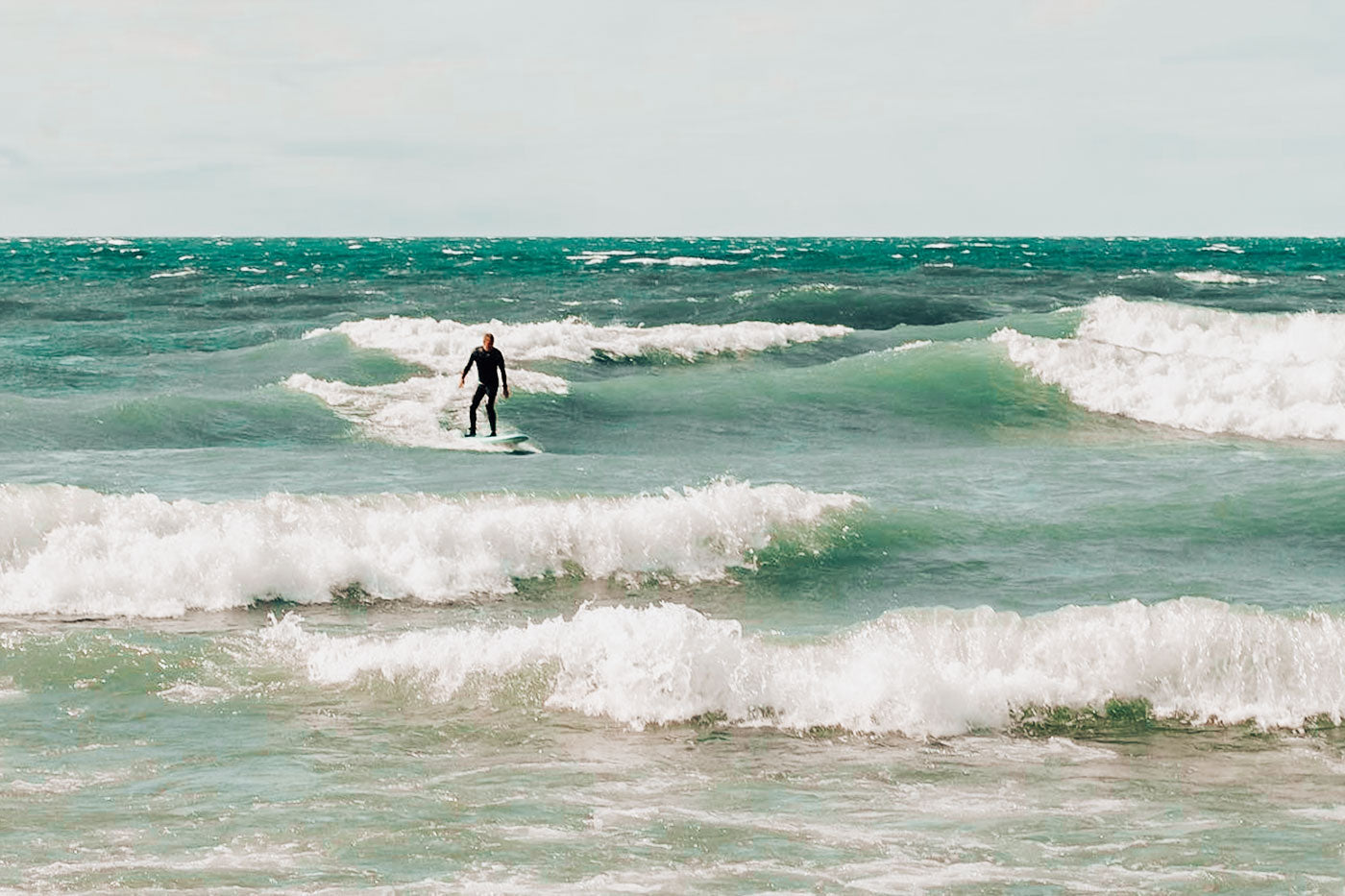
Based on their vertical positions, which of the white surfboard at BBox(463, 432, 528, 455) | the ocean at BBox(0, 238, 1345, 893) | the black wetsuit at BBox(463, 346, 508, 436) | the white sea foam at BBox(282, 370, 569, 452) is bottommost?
the ocean at BBox(0, 238, 1345, 893)

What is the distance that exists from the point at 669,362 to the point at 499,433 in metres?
12.1

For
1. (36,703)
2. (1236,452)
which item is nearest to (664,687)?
(36,703)

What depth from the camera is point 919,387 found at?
2986 cm

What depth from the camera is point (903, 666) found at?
10.5 metres

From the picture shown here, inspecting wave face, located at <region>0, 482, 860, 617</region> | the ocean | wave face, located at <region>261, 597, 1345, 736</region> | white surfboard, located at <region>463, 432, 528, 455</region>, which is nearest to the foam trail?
the ocean

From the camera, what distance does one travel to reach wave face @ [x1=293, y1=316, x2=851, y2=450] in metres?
25.4

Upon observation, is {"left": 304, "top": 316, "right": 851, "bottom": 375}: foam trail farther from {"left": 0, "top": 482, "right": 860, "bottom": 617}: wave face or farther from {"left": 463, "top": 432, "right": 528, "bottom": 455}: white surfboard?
{"left": 0, "top": 482, "right": 860, "bottom": 617}: wave face

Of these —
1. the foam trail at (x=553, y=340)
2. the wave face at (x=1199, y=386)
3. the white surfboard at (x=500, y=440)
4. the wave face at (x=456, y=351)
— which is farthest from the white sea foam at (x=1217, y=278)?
the white surfboard at (x=500, y=440)

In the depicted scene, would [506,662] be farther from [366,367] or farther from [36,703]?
[366,367]

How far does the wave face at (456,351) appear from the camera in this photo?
83.2 ft

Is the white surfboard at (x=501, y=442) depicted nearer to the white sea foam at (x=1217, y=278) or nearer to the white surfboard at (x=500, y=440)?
the white surfboard at (x=500, y=440)

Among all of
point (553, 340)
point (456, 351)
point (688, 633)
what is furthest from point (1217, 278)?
point (688, 633)

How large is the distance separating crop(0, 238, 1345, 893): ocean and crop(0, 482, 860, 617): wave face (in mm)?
54

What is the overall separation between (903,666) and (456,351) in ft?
81.1
